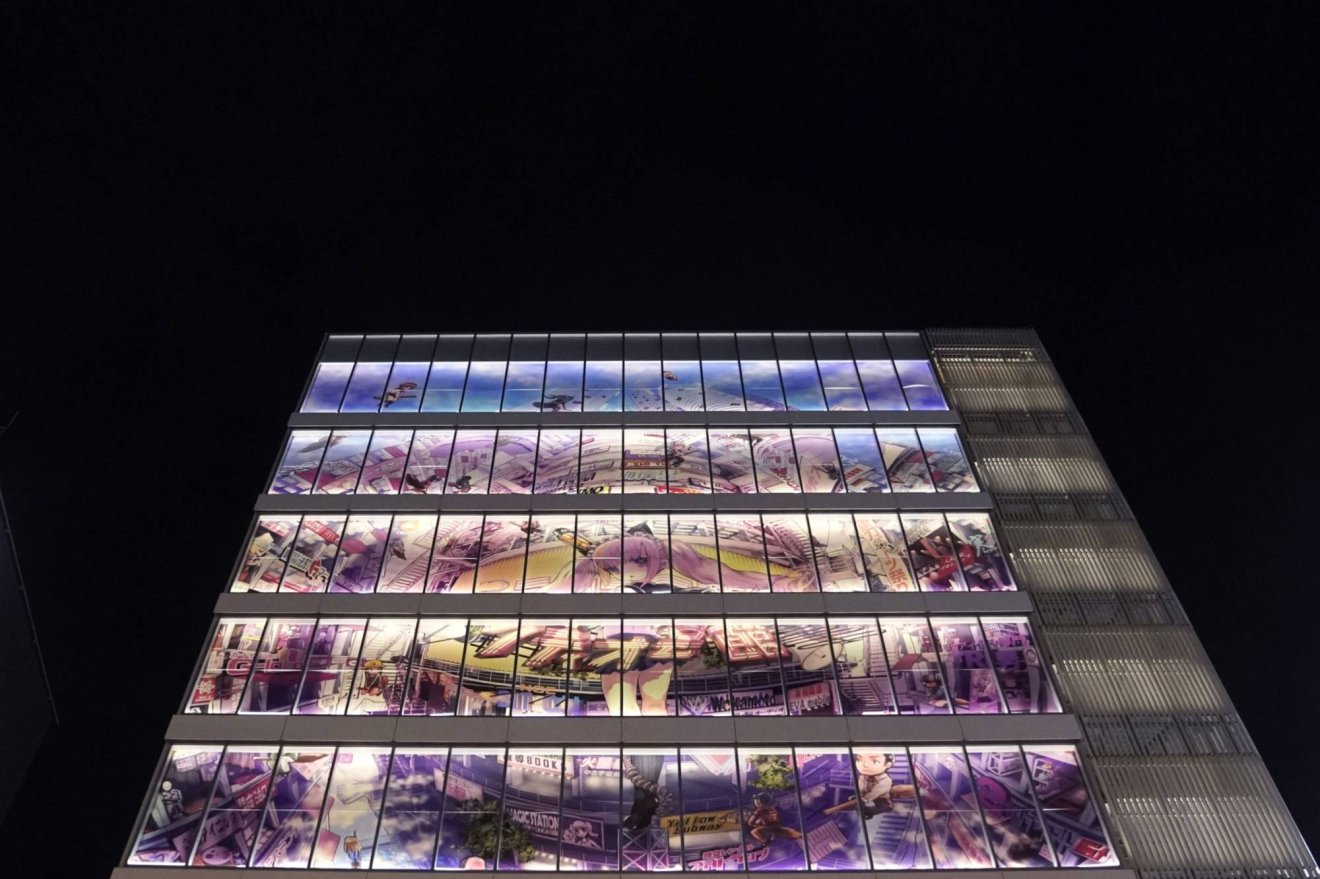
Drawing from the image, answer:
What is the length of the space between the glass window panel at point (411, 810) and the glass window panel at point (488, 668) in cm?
116

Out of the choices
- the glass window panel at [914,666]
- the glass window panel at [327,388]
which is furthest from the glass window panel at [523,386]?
the glass window panel at [914,666]

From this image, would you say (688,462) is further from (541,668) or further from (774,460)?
(541,668)

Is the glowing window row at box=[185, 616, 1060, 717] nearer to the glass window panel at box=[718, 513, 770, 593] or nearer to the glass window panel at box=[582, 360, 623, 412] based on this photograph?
the glass window panel at box=[718, 513, 770, 593]

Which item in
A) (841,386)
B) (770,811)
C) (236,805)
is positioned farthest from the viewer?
(841,386)

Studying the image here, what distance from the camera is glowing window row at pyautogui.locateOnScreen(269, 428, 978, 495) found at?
81.8ft

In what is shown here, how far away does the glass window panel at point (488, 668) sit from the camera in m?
20.0

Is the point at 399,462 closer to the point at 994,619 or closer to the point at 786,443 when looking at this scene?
the point at 786,443

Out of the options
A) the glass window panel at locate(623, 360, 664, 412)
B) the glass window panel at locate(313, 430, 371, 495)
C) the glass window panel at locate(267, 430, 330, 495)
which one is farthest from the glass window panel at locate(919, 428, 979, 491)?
the glass window panel at locate(267, 430, 330, 495)

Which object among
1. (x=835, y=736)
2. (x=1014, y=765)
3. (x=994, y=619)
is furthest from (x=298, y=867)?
(x=994, y=619)

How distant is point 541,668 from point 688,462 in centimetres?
729

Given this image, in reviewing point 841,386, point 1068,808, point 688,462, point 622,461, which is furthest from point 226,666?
point 841,386

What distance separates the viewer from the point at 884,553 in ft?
76.0

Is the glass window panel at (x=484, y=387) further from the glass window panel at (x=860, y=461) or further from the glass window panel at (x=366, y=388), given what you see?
the glass window panel at (x=860, y=461)

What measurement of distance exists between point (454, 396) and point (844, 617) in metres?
12.9
